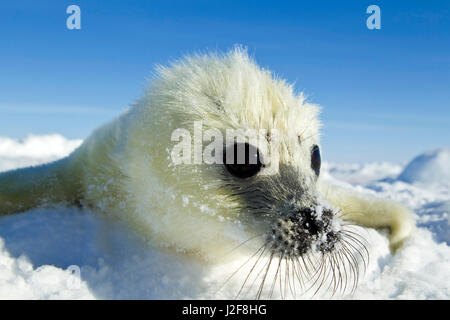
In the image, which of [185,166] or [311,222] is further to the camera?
[185,166]

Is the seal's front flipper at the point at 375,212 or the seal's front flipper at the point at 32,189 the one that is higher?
the seal's front flipper at the point at 32,189

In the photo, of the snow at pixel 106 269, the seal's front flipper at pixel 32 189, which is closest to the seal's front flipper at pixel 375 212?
the snow at pixel 106 269

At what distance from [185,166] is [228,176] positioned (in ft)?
0.94

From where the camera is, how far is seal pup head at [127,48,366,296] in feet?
7.98

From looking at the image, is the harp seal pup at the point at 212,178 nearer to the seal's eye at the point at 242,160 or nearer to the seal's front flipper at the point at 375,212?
the seal's eye at the point at 242,160

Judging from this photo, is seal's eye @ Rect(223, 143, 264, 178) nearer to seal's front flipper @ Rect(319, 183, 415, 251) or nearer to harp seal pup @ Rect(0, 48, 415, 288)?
harp seal pup @ Rect(0, 48, 415, 288)

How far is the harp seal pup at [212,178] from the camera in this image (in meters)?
2.47

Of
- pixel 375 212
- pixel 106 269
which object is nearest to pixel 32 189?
pixel 106 269

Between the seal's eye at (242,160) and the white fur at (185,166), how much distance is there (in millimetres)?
111

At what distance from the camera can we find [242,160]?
262cm

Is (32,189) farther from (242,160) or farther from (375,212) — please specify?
(375,212)

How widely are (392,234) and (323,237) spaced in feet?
6.47

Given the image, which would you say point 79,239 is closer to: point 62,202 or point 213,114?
point 62,202
